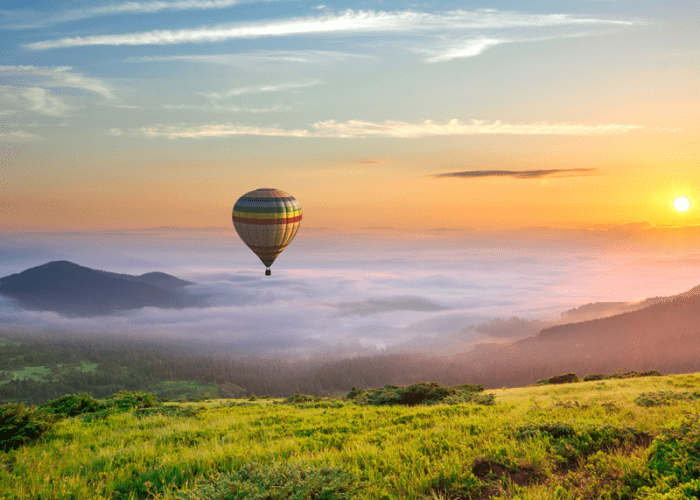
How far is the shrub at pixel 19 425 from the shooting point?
14.6 m

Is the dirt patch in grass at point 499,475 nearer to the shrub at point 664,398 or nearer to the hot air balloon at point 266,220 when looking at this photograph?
the shrub at point 664,398

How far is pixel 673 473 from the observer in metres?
6.98

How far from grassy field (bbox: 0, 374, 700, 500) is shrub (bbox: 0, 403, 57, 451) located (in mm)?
580

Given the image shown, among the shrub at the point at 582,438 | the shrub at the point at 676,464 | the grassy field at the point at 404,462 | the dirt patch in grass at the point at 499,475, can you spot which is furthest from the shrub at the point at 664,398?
the dirt patch in grass at the point at 499,475

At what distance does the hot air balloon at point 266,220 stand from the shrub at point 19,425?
3647 cm

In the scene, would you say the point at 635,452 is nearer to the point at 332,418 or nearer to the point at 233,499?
the point at 233,499

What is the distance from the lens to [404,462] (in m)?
9.39

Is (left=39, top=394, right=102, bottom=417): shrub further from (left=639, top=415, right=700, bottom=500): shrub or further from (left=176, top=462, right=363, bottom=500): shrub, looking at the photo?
(left=639, top=415, right=700, bottom=500): shrub

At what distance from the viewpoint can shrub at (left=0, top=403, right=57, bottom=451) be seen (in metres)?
14.6

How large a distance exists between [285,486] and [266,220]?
45.8 meters

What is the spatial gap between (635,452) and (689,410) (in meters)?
6.67

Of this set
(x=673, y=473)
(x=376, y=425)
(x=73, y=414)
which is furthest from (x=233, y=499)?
(x=73, y=414)

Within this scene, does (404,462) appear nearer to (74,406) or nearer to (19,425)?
(19,425)

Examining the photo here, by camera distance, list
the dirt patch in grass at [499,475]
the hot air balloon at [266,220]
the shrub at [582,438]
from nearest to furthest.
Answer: the dirt patch in grass at [499,475] < the shrub at [582,438] < the hot air balloon at [266,220]
